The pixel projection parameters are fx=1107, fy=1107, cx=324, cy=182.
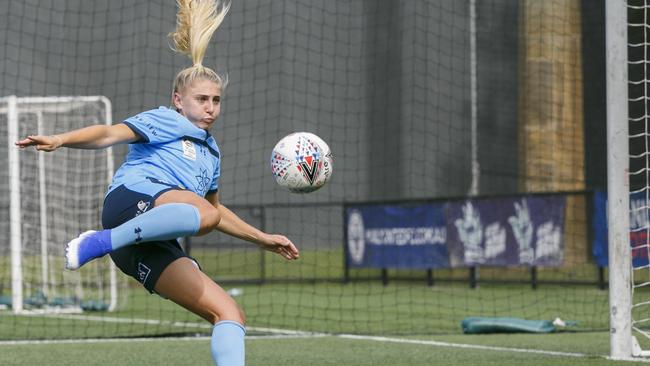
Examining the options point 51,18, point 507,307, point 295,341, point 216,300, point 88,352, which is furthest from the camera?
point 51,18

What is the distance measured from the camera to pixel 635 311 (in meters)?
10.6

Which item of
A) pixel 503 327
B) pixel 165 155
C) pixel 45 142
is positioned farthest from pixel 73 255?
pixel 503 327

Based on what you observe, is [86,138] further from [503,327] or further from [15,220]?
[15,220]

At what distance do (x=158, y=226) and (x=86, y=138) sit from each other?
490 millimetres

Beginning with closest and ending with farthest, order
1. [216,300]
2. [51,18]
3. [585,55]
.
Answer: [216,300]
[585,55]
[51,18]

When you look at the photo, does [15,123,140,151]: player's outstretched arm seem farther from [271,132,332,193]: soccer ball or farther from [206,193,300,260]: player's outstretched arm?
[271,132,332,193]: soccer ball

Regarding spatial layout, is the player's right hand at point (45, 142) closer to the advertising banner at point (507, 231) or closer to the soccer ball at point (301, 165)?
the soccer ball at point (301, 165)

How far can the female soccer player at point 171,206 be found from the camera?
4699 millimetres

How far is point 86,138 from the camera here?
4.73 m

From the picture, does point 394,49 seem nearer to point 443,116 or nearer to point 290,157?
point 443,116

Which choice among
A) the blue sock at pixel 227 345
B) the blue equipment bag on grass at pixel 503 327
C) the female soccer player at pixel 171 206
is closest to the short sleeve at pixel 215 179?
the female soccer player at pixel 171 206

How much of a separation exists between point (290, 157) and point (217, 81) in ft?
1.90

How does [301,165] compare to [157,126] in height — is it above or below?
below

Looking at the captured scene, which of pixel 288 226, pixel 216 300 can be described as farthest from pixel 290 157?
pixel 288 226
